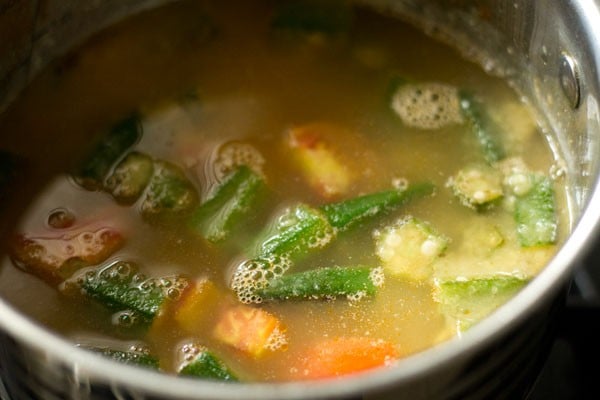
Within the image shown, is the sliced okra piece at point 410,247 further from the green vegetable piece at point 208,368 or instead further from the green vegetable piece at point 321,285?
the green vegetable piece at point 208,368

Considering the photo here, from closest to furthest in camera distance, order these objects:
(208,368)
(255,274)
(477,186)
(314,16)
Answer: (208,368) → (255,274) → (477,186) → (314,16)

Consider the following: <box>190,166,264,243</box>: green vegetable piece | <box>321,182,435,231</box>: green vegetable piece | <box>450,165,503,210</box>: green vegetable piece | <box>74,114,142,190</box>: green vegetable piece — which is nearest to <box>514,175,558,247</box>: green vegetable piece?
<box>450,165,503,210</box>: green vegetable piece

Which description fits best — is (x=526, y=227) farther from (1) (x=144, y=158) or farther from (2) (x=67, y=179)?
Result: (2) (x=67, y=179)

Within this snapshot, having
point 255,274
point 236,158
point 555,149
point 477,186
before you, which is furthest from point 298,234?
point 555,149

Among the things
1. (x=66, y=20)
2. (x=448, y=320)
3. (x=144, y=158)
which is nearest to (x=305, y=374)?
(x=448, y=320)

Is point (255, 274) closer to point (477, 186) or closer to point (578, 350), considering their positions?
point (477, 186)
